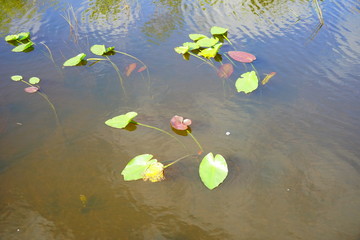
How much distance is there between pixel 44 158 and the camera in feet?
7.18

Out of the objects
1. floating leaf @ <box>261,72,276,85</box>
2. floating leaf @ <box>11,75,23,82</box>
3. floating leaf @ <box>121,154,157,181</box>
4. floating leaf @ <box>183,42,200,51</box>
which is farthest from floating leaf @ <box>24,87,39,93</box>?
floating leaf @ <box>261,72,276,85</box>

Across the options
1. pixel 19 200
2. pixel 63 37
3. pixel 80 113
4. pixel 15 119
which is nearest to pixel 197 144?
pixel 80 113

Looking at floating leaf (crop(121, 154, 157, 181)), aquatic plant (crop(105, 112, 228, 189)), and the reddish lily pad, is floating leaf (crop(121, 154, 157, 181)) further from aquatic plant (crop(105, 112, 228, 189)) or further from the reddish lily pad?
the reddish lily pad

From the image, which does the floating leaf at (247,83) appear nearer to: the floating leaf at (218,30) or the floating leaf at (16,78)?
the floating leaf at (218,30)

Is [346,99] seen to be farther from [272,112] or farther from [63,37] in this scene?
[63,37]

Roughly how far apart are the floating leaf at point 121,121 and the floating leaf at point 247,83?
3.53ft

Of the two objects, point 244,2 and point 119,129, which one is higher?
point 244,2

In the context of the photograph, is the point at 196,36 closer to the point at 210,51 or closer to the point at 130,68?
the point at 210,51

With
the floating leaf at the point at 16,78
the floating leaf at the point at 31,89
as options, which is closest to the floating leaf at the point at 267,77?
the floating leaf at the point at 31,89

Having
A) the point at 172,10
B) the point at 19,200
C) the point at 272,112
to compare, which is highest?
the point at 172,10

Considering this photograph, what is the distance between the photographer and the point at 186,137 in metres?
2.35

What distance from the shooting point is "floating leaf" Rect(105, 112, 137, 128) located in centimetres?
235

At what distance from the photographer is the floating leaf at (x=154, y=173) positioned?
200 cm

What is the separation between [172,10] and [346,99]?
116 inches
